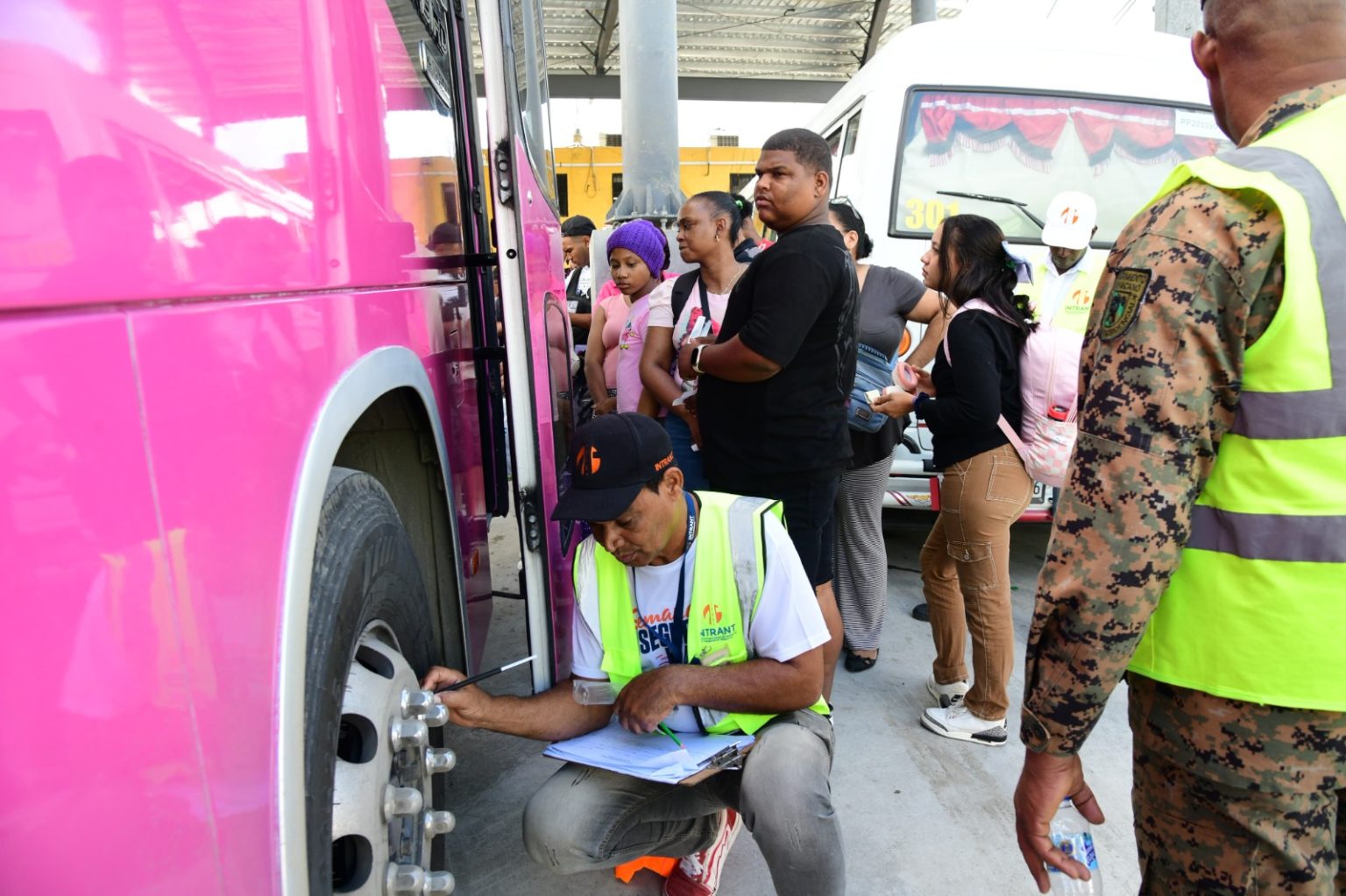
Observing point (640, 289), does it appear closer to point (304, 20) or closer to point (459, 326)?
point (459, 326)

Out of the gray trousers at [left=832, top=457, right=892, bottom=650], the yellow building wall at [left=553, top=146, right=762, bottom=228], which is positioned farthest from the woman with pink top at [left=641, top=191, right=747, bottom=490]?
the yellow building wall at [left=553, top=146, right=762, bottom=228]

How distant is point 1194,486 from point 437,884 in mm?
1195

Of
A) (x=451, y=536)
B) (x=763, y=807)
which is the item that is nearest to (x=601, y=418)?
(x=451, y=536)

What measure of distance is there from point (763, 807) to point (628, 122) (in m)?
5.30

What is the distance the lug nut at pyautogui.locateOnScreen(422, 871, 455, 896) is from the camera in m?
1.29

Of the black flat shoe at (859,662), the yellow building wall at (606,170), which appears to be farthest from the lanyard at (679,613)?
the yellow building wall at (606,170)

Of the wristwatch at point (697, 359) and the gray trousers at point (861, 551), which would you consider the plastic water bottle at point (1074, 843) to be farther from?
the gray trousers at point (861, 551)

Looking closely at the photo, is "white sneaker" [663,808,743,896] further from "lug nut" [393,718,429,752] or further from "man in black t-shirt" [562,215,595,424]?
"man in black t-shirt" [562,215,595,424]

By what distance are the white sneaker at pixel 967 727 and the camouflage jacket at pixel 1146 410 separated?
5.68 ft

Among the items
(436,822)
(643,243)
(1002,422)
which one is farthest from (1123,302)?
(643,243)

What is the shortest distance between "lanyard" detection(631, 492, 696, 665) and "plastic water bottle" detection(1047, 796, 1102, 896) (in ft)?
2.56

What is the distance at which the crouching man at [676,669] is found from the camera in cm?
171

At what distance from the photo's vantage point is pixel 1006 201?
4.73 metres

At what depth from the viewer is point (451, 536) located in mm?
1761
